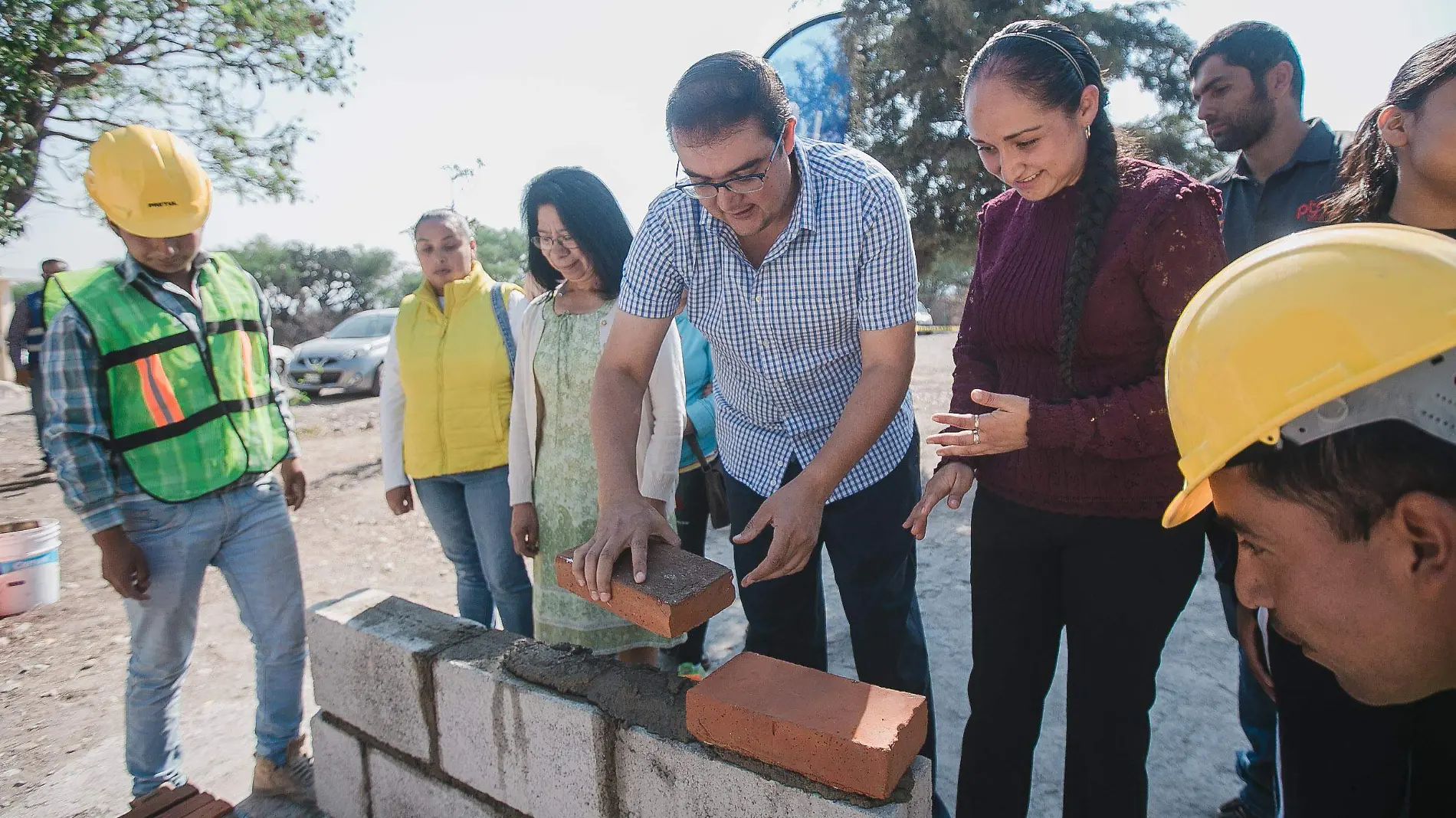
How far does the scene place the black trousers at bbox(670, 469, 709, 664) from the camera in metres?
3.70

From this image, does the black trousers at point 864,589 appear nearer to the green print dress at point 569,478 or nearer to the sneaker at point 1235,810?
the green print dress at point 569,478

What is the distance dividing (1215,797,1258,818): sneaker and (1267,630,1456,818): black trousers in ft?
4.64

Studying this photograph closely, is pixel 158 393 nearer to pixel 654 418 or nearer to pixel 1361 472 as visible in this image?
pixel 654 418

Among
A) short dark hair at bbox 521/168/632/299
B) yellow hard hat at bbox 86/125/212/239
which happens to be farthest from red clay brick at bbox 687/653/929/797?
yellow hard hat at bbox 86/125/212/239

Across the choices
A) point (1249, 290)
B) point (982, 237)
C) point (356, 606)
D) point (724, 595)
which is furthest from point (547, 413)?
point (1249, 290)

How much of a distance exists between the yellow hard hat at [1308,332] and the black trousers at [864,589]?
1.16 metres

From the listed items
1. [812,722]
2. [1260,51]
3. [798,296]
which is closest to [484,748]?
[812,722]

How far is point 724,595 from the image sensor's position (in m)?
1.70

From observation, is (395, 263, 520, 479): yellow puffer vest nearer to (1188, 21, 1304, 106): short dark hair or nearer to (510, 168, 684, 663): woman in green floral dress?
(510, 168, 684, 663): woman in green floral dress

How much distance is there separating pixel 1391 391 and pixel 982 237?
1.38 m

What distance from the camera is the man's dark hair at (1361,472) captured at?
2.77 feet

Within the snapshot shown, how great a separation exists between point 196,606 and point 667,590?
2.09 metres

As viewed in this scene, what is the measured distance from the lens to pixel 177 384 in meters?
2.62

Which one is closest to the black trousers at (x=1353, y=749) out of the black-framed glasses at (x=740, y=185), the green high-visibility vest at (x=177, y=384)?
the black-framed glasses at (x=740, y=185)
